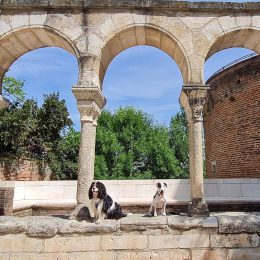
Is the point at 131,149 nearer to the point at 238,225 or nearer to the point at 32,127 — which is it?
the point at 32,127

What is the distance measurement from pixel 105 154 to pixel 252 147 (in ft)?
61.5

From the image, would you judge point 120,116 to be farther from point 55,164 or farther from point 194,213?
point 194,213

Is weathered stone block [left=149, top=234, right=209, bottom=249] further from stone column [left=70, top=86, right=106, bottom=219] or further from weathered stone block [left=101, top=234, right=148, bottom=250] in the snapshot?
stone column [left=70, top=86, right=106, bottom=219]

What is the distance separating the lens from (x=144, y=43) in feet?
19.1

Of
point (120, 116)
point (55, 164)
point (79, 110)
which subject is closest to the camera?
point (79, 110)

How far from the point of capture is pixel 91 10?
541cm

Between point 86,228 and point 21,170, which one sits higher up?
point 21,170

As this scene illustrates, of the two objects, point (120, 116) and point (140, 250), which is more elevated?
point (120, 116)

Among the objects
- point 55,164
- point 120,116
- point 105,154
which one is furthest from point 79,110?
point 120,116

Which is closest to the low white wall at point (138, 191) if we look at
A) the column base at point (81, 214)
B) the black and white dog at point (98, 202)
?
the column base at point (81, 214)

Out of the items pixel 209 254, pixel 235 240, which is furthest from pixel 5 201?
pixel 235 240

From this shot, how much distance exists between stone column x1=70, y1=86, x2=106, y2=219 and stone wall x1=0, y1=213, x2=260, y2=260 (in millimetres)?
660

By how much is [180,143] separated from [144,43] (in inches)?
1075

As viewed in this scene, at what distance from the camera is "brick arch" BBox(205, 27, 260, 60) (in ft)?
17.5
